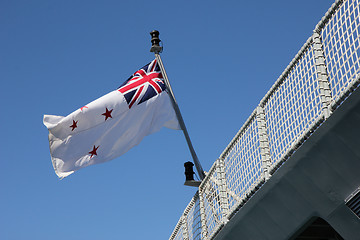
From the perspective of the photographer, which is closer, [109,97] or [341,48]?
[341,48]

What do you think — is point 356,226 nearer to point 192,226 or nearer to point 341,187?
point 341,187

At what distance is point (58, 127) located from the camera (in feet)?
42.3

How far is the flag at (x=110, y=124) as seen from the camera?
12.9 metres

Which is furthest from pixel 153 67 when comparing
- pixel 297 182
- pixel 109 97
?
pixel 297 182

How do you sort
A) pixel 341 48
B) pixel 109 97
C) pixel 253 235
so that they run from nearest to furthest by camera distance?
pixel 341 48, pixel 253 235, pixel 109 97

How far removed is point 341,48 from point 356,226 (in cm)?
221

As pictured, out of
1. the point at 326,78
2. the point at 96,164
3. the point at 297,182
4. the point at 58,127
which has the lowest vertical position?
the point at 297,182

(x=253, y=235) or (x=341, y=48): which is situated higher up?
(x=341, y=48)

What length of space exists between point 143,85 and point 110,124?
4.25 ft

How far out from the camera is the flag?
42.4 ft

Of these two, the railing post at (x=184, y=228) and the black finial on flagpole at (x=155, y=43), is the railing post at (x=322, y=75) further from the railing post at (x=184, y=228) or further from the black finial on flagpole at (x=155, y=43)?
the black finial on flagpole at (x=155, y=43)

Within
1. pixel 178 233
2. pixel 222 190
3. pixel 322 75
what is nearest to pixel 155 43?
pixel 178 233

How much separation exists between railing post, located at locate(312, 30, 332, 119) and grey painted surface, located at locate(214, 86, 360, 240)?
0.59ft

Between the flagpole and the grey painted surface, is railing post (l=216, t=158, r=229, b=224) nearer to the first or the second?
the grey painted surface
